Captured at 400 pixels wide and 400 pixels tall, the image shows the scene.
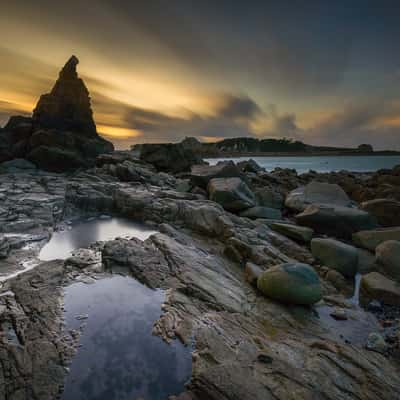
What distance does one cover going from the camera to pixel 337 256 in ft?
23.6

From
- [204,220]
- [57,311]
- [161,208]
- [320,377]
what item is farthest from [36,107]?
[320,377]

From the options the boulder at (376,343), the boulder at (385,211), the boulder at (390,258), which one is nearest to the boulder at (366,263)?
the boulder at (390,258)

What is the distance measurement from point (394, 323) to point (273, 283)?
247 centimetres

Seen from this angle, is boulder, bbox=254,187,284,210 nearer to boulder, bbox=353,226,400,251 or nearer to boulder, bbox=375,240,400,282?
boulder, bbox=353,226,400,251

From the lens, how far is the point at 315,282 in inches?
205

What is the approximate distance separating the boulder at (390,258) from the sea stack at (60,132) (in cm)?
2572

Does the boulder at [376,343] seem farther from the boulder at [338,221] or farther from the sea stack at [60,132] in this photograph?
the sea stack at [60,132]

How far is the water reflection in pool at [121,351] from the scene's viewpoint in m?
3.08

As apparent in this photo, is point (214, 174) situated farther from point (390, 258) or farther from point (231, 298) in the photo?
point (231, 298)

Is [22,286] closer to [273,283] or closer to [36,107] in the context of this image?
[273,283]

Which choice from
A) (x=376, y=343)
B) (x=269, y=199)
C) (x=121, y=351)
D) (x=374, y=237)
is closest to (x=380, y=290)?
(x=376, y=343)

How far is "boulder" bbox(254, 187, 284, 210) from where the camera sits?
1335 centimetres

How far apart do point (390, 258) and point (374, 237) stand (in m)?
1.57

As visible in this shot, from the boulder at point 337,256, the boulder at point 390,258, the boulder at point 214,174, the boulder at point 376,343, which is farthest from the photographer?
the boulder at point 214,174
